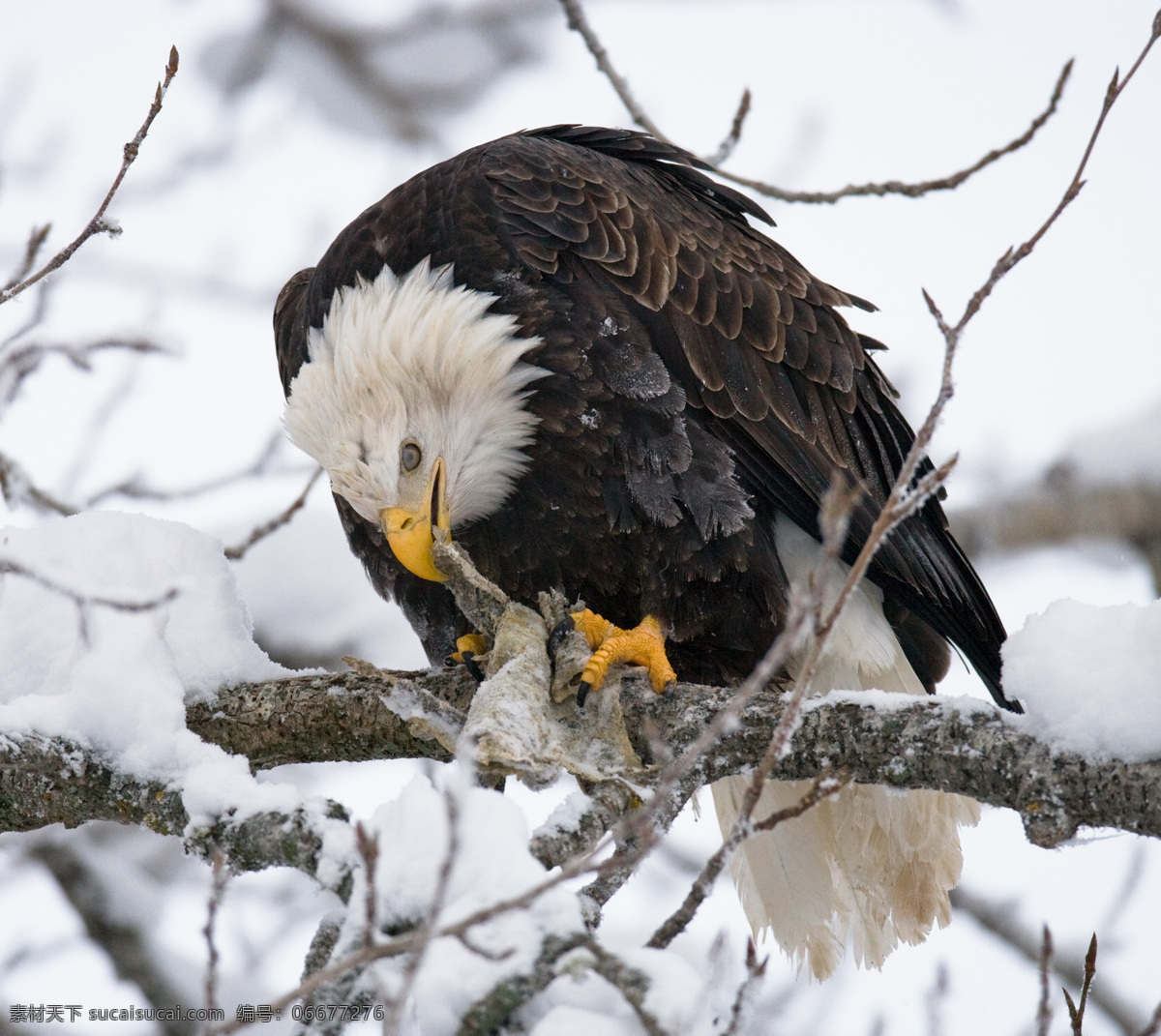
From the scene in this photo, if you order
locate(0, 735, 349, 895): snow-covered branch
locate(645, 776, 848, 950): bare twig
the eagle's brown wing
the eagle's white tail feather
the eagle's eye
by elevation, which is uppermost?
the eagle's brown wing

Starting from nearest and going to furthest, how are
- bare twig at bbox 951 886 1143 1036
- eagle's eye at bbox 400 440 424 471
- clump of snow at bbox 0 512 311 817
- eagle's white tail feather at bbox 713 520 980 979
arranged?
clump of snow at bbox 0 512 311 817 → eagle's eye at bbox 400 440 424 471 → eagle's white tail feather at bbox 713 520 980 979 → bare twig at bbox 951 886 1143 1036

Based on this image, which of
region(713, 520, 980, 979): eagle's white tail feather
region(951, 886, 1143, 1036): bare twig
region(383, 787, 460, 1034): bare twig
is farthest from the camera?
region(951, 886, 1143, 1036): bare twig

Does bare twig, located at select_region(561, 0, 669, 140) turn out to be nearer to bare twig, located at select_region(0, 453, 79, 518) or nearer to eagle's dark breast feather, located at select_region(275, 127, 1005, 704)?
eagle's dark breast feather, located at select_region(275, 127, 1005, 704)

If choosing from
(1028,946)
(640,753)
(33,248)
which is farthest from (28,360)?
(1028,946)

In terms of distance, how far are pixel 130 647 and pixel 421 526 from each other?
0.81 metres

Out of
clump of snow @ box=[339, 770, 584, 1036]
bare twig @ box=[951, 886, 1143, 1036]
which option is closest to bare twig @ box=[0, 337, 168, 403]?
clump of snow @ box=[339, 770, 584, 1036]

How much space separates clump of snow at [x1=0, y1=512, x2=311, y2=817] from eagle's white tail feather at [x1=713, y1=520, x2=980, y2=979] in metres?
1.58

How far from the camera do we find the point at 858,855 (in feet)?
12.1

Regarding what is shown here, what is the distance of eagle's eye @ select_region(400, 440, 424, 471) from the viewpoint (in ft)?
10.1

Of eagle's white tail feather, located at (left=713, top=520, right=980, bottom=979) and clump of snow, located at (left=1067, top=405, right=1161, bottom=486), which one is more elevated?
clump of snow, located at (left=1067, top=405, right=1161, bottom=486)

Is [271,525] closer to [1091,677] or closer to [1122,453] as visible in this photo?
[1091,677]

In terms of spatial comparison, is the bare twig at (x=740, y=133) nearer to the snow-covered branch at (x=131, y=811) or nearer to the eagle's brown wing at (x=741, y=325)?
the eagle's brown wing at (x=741, y=325)

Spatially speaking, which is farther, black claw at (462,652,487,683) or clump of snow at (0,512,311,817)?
black claw at (462,652,487,683)

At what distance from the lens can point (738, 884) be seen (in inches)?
153
